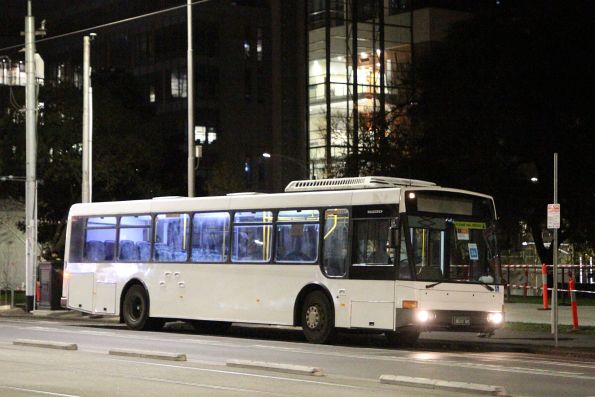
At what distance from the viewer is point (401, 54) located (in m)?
70.9

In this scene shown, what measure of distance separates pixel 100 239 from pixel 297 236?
680 cm

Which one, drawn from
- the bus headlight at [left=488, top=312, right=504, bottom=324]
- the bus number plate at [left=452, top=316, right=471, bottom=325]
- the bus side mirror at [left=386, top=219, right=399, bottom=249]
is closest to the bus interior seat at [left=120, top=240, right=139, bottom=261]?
the bus side mirror at [left=386, top=219, right=399, bottom=249]

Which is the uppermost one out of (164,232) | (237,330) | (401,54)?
(401,54)

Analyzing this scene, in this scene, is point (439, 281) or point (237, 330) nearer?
point (439, 281)

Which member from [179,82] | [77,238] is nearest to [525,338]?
[77,238]

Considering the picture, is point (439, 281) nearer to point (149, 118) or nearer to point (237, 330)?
point (237, 330)

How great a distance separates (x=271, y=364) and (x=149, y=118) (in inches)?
1964

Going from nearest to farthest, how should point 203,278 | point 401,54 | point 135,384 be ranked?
point 135,384 → point 203,278 → point 401,54

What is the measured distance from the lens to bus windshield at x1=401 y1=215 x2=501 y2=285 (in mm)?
21953

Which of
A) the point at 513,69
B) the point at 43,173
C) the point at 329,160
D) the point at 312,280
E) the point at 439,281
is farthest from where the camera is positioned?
the point at 329,160

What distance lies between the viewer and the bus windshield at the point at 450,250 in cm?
2195

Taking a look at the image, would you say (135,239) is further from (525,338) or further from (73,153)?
(73,153)

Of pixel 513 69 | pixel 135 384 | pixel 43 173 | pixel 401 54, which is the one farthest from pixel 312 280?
pixel 401 54

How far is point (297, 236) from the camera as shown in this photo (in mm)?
24094
